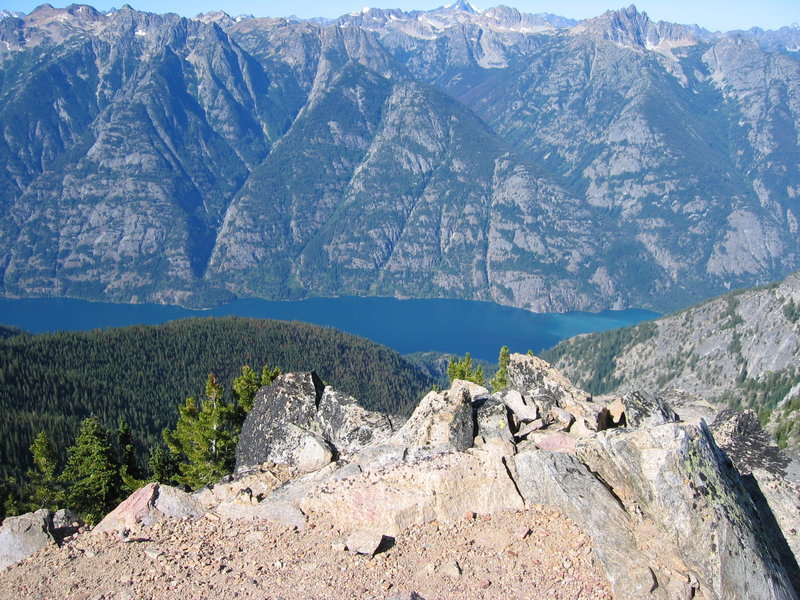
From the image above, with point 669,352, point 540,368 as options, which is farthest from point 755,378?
point 540,368

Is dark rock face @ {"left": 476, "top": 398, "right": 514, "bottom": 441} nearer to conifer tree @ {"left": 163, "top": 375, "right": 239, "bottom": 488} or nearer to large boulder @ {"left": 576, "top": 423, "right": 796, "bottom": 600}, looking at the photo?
large boulder @ {"left": 576, "top": 423, "right": 796, "bottom": 600}

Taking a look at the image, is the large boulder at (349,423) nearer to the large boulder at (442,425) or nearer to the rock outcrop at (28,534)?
the large boulder at (442,425)

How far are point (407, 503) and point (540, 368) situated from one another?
18.2 m

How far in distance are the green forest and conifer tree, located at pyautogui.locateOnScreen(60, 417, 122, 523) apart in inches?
2877

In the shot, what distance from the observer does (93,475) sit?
40688 millimetres

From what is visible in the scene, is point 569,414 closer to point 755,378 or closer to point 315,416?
point 315,416

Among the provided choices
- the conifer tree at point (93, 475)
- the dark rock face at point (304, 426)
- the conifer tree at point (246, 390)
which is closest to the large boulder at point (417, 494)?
the dark rock face at point (304, 426)

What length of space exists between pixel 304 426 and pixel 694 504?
645 inches

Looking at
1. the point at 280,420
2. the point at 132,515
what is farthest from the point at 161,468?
the point at 132,515

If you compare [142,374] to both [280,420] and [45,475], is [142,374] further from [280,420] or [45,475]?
[280,420]

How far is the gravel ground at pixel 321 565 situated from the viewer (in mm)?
16844

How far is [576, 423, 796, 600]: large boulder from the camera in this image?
16.5 m

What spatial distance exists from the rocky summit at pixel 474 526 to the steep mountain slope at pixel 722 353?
100 meters

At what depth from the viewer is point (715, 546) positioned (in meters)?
17.0
